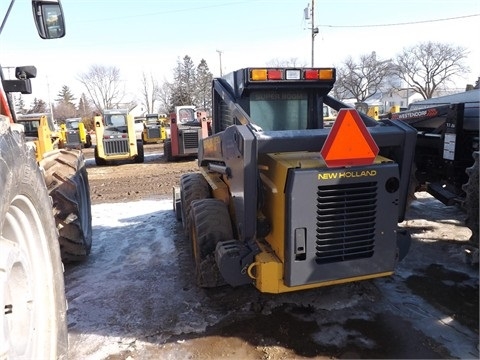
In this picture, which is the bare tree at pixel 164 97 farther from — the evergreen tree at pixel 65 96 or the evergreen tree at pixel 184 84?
the evergreen tree at pixel 65 96

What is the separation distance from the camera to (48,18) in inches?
102

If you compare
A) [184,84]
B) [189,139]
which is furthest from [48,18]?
[184,84]

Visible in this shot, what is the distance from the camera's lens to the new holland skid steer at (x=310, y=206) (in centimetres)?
290

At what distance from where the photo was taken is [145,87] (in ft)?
239

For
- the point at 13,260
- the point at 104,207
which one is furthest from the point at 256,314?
the point at 104,207

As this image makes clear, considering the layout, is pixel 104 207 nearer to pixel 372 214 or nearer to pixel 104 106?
pixel 372 214

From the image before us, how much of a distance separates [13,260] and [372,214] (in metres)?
2.47

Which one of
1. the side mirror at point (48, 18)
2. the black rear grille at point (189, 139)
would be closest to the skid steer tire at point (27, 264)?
the side mirror at point (48, 18)

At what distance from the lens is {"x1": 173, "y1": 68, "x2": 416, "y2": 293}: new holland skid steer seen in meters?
2.90

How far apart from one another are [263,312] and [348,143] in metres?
1.71

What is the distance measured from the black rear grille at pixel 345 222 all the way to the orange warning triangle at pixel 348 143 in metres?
0.21

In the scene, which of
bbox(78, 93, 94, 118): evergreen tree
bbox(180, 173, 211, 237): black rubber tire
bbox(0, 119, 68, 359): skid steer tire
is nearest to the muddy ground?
bbox(180, 173, 211, 237): black rubber tire

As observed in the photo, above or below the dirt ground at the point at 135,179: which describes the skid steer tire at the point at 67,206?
above

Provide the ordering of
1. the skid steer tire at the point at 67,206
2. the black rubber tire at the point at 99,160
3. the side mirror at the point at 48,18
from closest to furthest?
the side mirror at the point at 48,18 → the skid steer tire at the point at 67,206 → the black rubber tire at the point at 99,160
